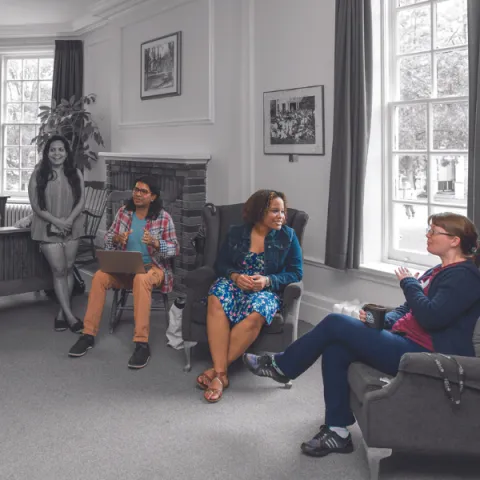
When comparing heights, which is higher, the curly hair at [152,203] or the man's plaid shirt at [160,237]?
the curly hair at [152,203]

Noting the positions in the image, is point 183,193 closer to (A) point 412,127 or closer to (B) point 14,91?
(A) point 412,127

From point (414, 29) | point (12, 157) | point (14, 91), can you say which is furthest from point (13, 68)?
point (414, 29)

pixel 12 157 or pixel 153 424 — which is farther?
pixel 12 157

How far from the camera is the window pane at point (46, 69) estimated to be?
8484 mm

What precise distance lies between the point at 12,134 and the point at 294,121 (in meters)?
5.42

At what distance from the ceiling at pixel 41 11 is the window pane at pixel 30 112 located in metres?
0.99

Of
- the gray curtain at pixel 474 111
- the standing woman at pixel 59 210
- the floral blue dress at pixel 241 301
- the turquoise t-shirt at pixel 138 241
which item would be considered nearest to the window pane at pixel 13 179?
the standing woman at pixel 59 210

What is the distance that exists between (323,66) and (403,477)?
305cm

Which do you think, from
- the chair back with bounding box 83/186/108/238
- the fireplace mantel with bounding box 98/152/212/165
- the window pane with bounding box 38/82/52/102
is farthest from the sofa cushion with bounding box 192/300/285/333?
the window pane with bounding box 38/82/52/102

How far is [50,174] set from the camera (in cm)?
447

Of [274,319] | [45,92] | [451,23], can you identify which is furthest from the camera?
[45,92]

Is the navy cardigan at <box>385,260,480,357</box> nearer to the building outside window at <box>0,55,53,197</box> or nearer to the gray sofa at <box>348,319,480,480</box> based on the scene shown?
the gray sofa at <box>348,319,480,480</box>

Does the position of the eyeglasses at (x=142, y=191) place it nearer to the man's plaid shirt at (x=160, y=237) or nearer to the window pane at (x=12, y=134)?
the man's plaid shirt at (x=160, y=237)

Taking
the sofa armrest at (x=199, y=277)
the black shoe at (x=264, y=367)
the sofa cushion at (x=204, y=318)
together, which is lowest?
the black shoe at (x=264, y=367)
